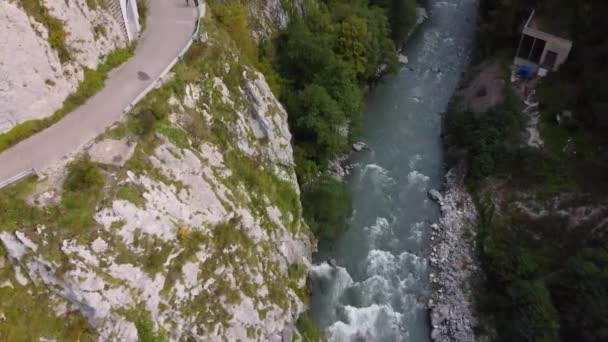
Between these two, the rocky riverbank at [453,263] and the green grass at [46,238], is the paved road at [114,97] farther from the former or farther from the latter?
the rocky riverbank at [453,263]

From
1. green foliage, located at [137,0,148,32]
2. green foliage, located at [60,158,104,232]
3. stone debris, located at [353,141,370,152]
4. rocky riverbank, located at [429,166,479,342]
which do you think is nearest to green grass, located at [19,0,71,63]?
green foliage, located at [137,0,148,32]

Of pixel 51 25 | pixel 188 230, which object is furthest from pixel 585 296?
pixel 51 25

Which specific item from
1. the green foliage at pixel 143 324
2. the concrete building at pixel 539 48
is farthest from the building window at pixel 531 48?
the green foliage at pixel 143 324

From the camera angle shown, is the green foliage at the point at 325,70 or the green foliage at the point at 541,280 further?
the green foliage at the point at 325,70

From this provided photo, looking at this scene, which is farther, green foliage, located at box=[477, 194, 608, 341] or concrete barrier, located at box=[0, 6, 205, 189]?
green foliage, located at box=[477, 194, 608, 341]

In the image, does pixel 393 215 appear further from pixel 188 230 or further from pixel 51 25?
pixel 51 25

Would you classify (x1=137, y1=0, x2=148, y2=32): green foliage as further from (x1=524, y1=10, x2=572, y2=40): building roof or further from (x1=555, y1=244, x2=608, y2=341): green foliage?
(x1=524, y1=10, x2=572, y2=40): building roof
